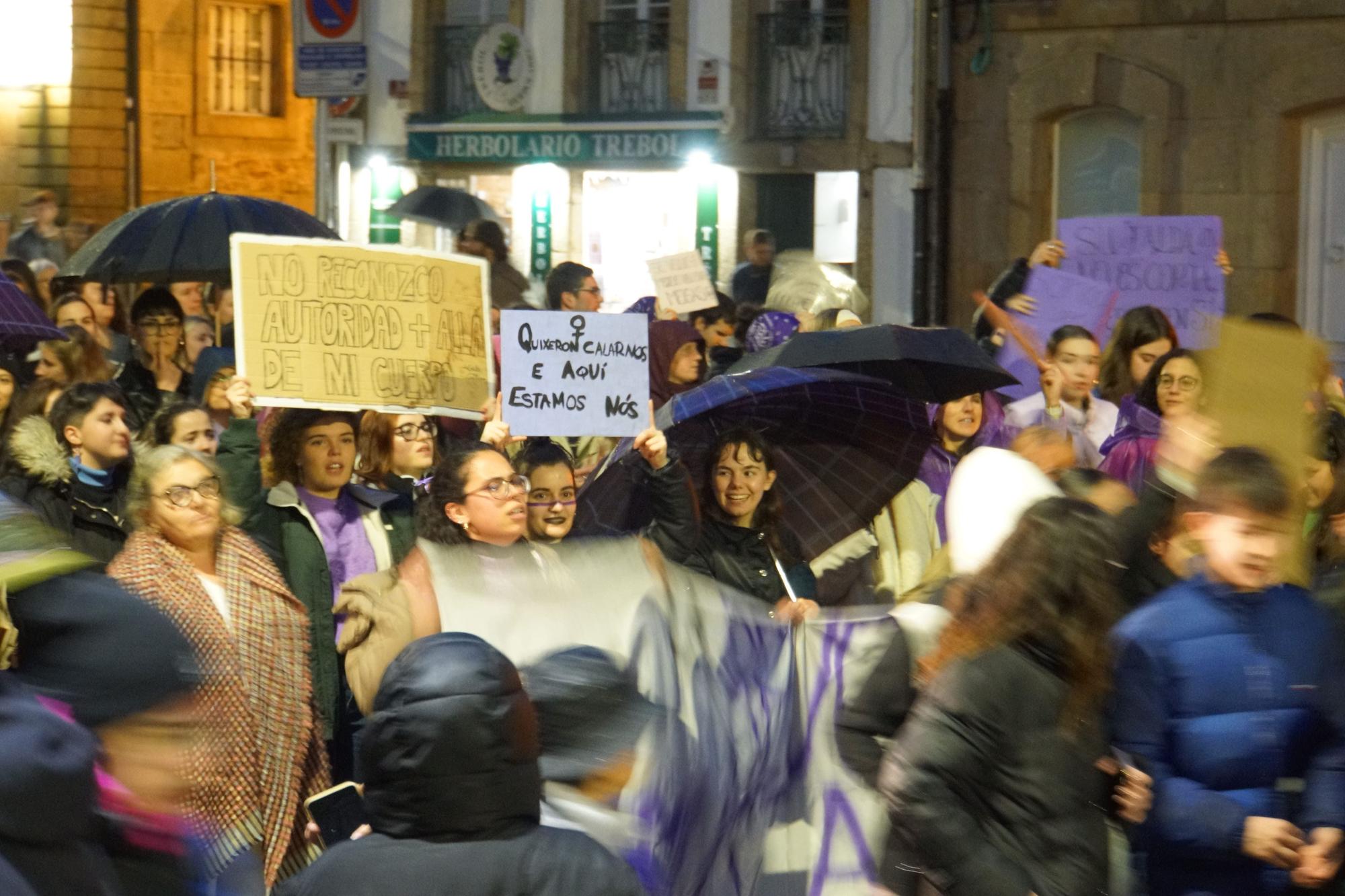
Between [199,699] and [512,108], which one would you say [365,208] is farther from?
[199,699]

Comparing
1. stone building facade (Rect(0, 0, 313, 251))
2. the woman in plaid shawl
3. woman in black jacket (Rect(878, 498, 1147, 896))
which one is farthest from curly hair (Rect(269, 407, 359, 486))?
stone building facade (Rect(0, 0, 313, 251))

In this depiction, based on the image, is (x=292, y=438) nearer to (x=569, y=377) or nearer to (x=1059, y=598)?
(x=569, y=377)

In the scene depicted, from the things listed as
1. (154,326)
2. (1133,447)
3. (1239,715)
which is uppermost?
(154,326)

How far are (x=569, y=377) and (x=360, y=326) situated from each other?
2.44ft

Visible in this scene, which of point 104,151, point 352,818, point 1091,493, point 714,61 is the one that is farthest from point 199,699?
point 104,151

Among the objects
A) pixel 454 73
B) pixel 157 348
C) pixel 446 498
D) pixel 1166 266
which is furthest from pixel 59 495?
pixel 454 73

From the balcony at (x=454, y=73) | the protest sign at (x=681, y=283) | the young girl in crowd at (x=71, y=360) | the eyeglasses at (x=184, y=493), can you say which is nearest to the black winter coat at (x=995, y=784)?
the eyeglasses at (x=184, y=493)

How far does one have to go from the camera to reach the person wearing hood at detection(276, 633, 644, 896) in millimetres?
2654

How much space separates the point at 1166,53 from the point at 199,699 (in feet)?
42.3

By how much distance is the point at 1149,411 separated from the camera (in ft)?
23.4

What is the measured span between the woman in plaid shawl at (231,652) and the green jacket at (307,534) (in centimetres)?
26

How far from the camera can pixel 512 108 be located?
68.5 feet

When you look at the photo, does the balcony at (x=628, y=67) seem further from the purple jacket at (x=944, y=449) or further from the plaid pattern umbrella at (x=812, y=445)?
the plaid pattern umbrella at (x=812, y=445)

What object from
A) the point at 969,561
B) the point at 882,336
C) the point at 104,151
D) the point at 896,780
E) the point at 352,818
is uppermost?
the point at 104,151
